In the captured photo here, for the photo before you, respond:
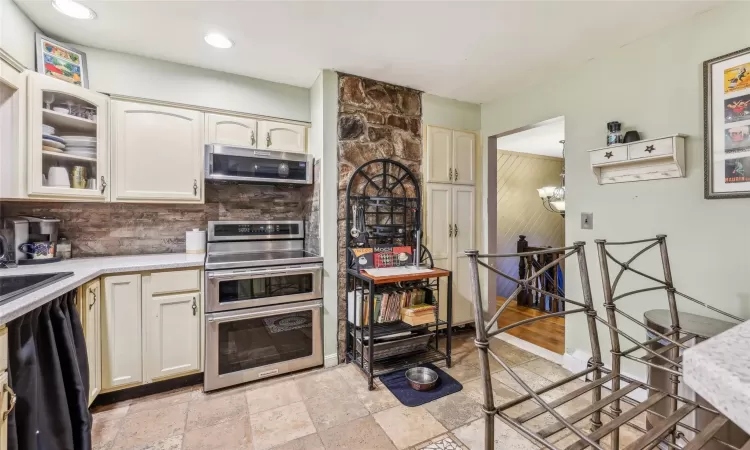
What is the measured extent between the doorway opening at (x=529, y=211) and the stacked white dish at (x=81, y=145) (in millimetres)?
4097

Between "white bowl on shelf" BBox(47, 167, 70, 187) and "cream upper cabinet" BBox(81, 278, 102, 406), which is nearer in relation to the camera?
"cream upper cabinet" BBox(81, 278, 102, 406)

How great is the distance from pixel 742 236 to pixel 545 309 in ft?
9.34

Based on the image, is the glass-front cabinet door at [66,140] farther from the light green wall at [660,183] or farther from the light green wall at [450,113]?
the light green wall at [660,183]

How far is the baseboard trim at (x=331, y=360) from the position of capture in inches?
99.0

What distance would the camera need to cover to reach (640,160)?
1982 millimetres

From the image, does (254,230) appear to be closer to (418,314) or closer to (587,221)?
(418,314)

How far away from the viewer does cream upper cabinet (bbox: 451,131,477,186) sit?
314 centimetres

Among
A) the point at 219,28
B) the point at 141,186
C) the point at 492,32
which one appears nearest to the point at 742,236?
the point at 492,32

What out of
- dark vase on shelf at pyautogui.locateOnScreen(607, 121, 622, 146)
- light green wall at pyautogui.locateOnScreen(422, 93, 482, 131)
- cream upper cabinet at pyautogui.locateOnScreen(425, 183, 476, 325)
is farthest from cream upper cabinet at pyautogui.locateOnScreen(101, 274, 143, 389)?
dark vase on shelf at pyautogui.locateOnScreen(607, 121, 622, 146)

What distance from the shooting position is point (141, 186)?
89.7 inches

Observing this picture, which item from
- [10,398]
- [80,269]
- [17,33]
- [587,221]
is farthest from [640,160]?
[17,33]

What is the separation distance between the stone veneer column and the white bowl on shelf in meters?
1.78

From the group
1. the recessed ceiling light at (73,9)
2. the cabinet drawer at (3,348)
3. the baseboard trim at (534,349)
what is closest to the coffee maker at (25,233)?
the cabinet drawer at (3,348)

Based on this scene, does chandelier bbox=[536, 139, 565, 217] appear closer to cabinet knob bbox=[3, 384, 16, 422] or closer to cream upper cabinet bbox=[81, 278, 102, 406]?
cream upper cabinet bbox=[81, 278, 102, 406]
